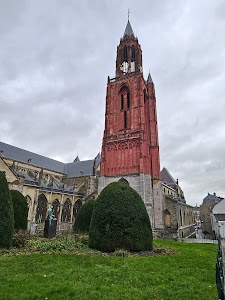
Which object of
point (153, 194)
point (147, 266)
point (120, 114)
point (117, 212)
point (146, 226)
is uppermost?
point (120, 114)

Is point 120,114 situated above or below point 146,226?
above

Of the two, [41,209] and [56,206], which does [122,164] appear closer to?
[56,206]

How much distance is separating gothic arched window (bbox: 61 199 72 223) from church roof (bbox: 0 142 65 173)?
11204 millimetres

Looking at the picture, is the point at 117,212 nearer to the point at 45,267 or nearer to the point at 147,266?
the point at 147,266

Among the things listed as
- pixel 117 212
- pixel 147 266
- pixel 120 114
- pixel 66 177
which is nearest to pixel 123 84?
pixel 120 114

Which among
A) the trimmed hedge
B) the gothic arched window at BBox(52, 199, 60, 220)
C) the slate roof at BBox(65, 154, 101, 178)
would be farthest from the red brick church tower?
the trimmed hedge

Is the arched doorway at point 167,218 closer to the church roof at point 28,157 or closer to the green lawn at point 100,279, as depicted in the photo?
the green lawn at point 100,279

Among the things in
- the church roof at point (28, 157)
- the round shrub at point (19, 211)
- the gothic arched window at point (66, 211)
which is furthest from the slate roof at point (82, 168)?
the round shrub at point (19, 211)

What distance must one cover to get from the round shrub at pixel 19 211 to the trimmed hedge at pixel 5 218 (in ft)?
19.3

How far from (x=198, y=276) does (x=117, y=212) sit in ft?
18.4

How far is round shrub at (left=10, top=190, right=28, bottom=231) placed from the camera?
16484 mm

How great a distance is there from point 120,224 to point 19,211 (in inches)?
382

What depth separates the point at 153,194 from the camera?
2920 centimetres

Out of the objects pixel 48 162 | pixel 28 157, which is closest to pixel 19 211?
pixel 28 157
